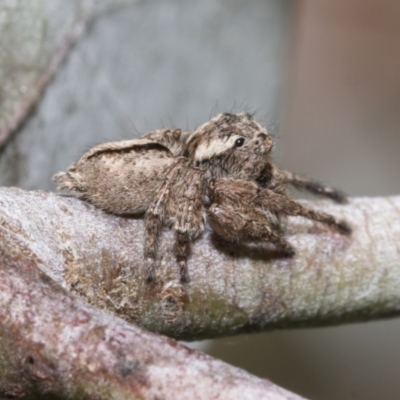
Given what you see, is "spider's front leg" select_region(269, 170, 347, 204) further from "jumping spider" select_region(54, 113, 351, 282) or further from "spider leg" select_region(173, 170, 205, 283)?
"spider leg" select_region(173, 170, 205, 283)

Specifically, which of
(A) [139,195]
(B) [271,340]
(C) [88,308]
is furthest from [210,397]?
(B) [271,340]

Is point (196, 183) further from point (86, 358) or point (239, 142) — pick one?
point (86, 358)

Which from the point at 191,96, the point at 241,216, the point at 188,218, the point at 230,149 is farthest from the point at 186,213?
the point at 191,96

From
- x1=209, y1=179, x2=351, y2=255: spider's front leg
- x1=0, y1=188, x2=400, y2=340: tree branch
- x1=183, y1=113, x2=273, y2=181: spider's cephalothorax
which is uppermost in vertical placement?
x1=183, y1=113, x2=273, y2=181: spider's cephalothorax

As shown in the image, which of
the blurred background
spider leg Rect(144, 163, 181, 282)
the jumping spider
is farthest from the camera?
the blurred background

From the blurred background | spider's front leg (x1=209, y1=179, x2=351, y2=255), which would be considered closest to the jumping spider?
spider's front leg (x1=209, y1=179, x2=351, y2=255)

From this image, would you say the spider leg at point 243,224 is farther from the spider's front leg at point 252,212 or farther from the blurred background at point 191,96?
the blurred background at point 191,96

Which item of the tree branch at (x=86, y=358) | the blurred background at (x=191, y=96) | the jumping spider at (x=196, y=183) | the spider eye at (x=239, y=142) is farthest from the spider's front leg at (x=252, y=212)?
the tree branch at (x=86, y=358)
